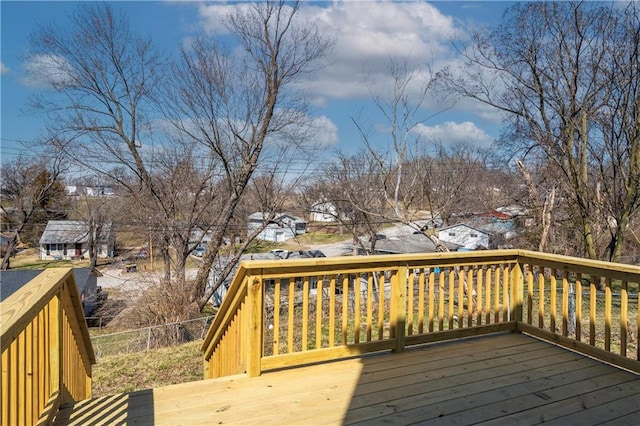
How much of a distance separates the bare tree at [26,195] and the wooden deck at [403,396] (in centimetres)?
2028

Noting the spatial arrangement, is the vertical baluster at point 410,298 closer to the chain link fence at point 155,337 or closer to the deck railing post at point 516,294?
the deck railing post at point 516,294

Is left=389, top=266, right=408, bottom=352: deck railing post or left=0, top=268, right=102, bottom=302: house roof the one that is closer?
left=389, top=266, right=408, bottom=352: deck railing post

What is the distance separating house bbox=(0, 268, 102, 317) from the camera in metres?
14.3

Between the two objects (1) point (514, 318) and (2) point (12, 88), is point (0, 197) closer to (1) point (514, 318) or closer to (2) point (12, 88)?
(2) point (12, 88)

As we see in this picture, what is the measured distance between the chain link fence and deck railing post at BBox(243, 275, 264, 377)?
693 centimetres

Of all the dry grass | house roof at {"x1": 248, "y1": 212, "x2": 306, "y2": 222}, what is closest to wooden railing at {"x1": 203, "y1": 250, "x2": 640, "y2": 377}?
the dry grass

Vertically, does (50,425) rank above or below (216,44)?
below

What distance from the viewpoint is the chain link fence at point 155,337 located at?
9.41 meters

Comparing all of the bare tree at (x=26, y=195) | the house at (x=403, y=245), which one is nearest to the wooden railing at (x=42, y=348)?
the house at (x=403, y=245)

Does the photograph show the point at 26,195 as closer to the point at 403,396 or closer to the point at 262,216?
the point at 262,216

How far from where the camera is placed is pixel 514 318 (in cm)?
423

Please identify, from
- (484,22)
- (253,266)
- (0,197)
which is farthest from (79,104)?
(253,266)

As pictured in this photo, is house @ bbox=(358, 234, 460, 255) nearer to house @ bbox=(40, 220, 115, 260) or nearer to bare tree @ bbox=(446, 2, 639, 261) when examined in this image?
bare tree @ bbox=(446, 2, 639, 261)

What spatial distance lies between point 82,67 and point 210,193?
20.1ft
